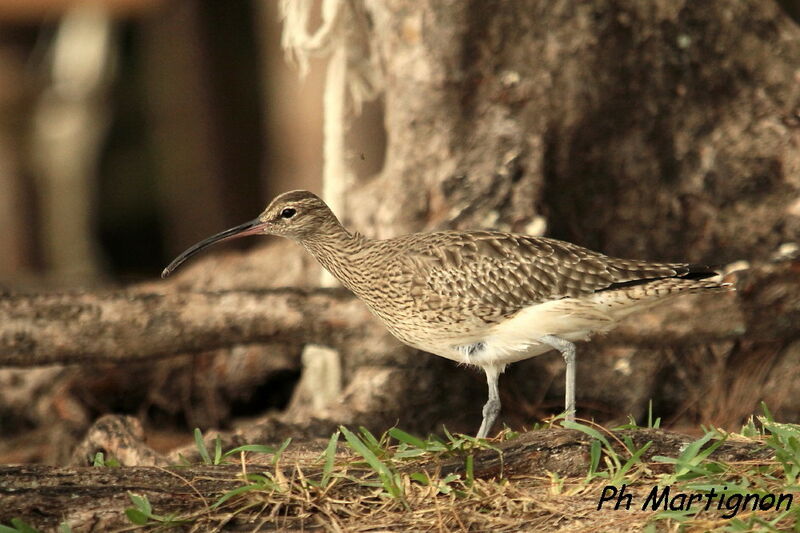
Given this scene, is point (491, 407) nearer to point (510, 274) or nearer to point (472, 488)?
point (510, 274)

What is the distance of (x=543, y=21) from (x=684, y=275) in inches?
98.6

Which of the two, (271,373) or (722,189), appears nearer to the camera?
(722,189)

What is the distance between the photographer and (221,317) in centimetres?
761

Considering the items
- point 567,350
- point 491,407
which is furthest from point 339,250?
point 567,350

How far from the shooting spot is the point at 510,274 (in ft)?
21.1

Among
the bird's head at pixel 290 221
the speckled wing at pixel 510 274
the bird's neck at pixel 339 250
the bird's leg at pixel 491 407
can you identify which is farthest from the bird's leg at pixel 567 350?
the bird's head at pixel 290 221

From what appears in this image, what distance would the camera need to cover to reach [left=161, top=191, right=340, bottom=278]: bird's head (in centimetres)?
691

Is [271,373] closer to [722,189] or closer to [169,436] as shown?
[169,436]

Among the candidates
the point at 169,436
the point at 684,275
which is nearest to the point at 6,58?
the point at 169,436

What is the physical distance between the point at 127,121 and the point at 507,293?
47.2 feet

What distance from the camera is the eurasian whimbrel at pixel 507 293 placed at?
20.8ft

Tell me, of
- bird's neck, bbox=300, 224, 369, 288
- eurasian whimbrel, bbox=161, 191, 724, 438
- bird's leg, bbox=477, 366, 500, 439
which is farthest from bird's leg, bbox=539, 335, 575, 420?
bird's neck, bbox=300, 224, 369, 288

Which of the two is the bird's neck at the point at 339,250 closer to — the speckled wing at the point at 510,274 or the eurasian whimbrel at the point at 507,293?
the eurasian whimbrel at the point at 507,293

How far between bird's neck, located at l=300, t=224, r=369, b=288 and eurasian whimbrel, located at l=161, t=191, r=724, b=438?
13.1 inches
